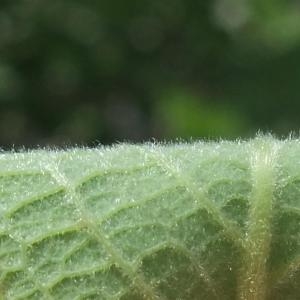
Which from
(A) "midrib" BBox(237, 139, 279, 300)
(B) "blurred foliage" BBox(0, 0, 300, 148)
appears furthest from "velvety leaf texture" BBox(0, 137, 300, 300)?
(B) "blurred foliage" BBox(0, 0, 300, 148)

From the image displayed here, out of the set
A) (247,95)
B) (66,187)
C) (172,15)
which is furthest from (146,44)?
(66,187)

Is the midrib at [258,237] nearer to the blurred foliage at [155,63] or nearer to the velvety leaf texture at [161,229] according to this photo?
the velvety leaf texture at [161,229]

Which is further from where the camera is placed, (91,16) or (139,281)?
(91,16)

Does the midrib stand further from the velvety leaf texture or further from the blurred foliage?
the blurred foliage

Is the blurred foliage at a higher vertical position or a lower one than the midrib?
higher

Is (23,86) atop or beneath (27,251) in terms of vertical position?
atop

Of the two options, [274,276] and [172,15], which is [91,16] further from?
[274,276]
